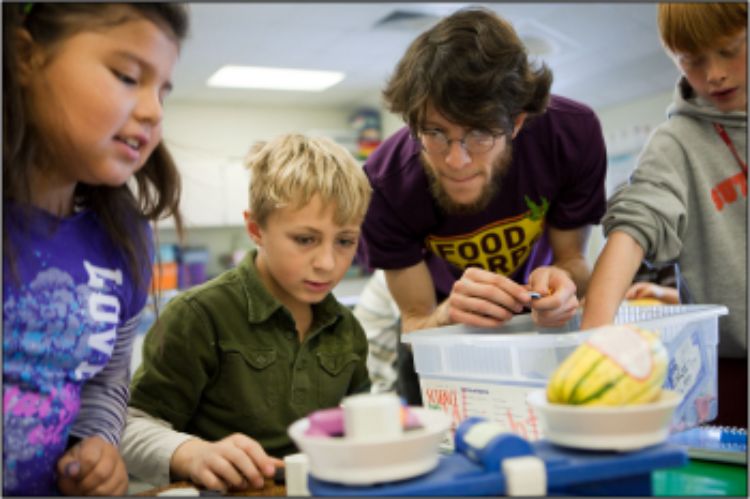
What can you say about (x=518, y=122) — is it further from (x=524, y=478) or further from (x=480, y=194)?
(x=524, y=478)

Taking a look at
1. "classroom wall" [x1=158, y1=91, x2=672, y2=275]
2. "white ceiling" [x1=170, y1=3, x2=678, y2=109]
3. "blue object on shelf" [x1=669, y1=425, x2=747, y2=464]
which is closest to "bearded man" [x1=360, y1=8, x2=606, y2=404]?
"blue object on shelf" [x1=669, y1=425, x2=747, y2=464]

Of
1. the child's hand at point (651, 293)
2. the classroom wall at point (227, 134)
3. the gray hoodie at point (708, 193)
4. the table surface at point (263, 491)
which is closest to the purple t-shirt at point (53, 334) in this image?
the table surface at point (263, 491)

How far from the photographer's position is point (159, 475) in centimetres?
87

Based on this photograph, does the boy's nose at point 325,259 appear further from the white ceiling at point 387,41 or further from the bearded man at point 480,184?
the white ceiling at point 387,41

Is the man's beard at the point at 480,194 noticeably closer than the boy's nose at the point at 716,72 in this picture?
No

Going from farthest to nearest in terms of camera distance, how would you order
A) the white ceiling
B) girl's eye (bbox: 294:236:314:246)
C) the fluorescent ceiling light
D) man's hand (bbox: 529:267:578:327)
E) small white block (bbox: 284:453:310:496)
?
the fluorescent ceiling light, the white ceiling, girl's eye (bbox: 294:236:314:246), man's hand (bbox: 529:267:578:327), small white block (bbox: 284:453:310:496)

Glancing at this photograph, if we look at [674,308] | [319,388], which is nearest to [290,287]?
[319,388]

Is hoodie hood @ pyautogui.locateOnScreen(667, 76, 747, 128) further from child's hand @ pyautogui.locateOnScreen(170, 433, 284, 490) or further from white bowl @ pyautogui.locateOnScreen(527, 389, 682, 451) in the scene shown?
child's hand @ pyautogui.locateOnScreen(170, 433, 284, 490)

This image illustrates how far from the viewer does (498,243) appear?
1270 millimetres

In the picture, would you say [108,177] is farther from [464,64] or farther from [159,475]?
[464,64]

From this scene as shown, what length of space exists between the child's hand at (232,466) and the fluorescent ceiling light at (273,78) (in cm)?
422

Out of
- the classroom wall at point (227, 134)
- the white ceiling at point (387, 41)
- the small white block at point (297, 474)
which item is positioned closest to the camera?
the small white block at point (297, 474)

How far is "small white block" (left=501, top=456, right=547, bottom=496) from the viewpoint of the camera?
0.49 meters

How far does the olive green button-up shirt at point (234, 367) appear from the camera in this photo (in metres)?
1.01
